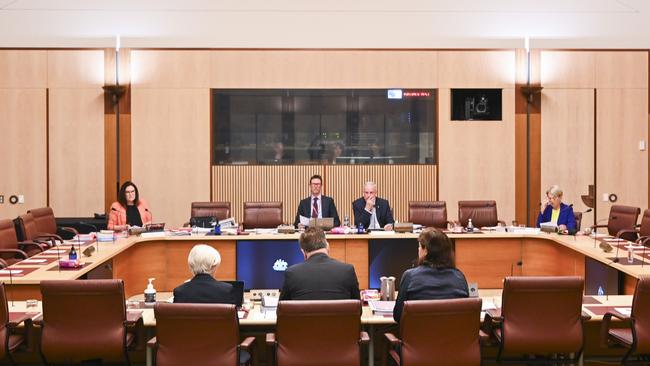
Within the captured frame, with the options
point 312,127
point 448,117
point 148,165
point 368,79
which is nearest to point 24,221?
point 148,165

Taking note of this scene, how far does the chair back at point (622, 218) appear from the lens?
9625mm

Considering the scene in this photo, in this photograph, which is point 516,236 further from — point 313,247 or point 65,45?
point 65,45

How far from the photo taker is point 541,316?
→ 4.80 meters

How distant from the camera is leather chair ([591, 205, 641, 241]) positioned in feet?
31.3

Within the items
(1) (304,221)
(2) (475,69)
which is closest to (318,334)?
(1) (304,221)

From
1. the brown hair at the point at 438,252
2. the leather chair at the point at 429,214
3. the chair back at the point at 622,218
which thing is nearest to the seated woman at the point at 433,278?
the brown hair at the point at 438,252

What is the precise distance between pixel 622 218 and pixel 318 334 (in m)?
6.59

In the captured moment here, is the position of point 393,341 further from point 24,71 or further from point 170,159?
point 24,71

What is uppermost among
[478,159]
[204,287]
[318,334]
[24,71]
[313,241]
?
[24,71]

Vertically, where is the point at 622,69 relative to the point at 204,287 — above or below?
above

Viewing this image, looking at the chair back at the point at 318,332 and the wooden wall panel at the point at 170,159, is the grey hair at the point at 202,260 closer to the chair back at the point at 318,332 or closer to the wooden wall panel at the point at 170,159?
the chair back at the point at 318,332

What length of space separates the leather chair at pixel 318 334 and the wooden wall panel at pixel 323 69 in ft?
26.2

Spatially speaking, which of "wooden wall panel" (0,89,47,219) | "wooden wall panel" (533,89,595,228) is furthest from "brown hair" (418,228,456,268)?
"wooden wall panel" (0,89,47,219)

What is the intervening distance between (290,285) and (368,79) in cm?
757
